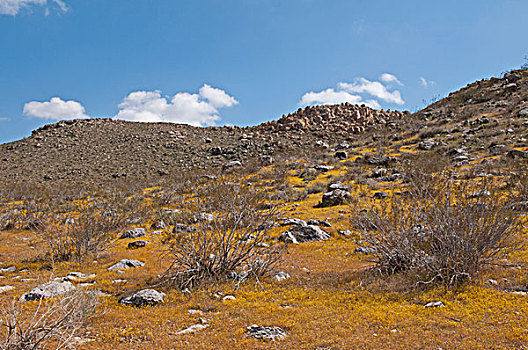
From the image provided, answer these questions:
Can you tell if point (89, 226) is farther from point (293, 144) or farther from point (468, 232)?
point (293, 144)

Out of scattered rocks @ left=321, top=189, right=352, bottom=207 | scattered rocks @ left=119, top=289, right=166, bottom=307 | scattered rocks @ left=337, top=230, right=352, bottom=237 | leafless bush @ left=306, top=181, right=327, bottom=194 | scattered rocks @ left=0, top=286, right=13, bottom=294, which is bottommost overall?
scattered rocks @ left=119, top=289, right=166, bottom=307

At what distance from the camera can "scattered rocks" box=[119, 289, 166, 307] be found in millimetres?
5820

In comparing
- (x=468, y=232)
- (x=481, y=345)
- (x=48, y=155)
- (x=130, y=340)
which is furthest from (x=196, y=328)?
(x=48, y=155)

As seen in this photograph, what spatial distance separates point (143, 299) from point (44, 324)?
2.67 metres

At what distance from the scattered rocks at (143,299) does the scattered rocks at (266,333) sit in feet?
7.15

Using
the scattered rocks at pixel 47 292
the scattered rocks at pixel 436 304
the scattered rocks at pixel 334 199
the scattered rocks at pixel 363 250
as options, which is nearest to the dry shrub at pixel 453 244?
the scattered rocks at pixel 436 304

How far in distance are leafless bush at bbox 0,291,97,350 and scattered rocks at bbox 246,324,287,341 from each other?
2.16 m

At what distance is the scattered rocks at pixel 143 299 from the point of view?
5.82 metres

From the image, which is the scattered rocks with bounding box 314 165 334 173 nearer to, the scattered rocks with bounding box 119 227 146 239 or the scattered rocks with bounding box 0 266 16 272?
the scattered rocks with bounding box 119 227 146 239

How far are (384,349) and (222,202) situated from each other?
5.25 m

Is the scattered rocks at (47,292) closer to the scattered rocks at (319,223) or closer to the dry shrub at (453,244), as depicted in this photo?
the dry shrub at (453,244)

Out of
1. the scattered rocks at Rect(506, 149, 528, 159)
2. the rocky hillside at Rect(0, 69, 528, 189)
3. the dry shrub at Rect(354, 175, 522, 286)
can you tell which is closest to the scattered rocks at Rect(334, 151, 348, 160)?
the rocky hillside at Rect(0, 69, 528, 189)

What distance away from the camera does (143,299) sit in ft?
19.2

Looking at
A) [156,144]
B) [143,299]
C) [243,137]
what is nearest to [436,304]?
[143,299]
